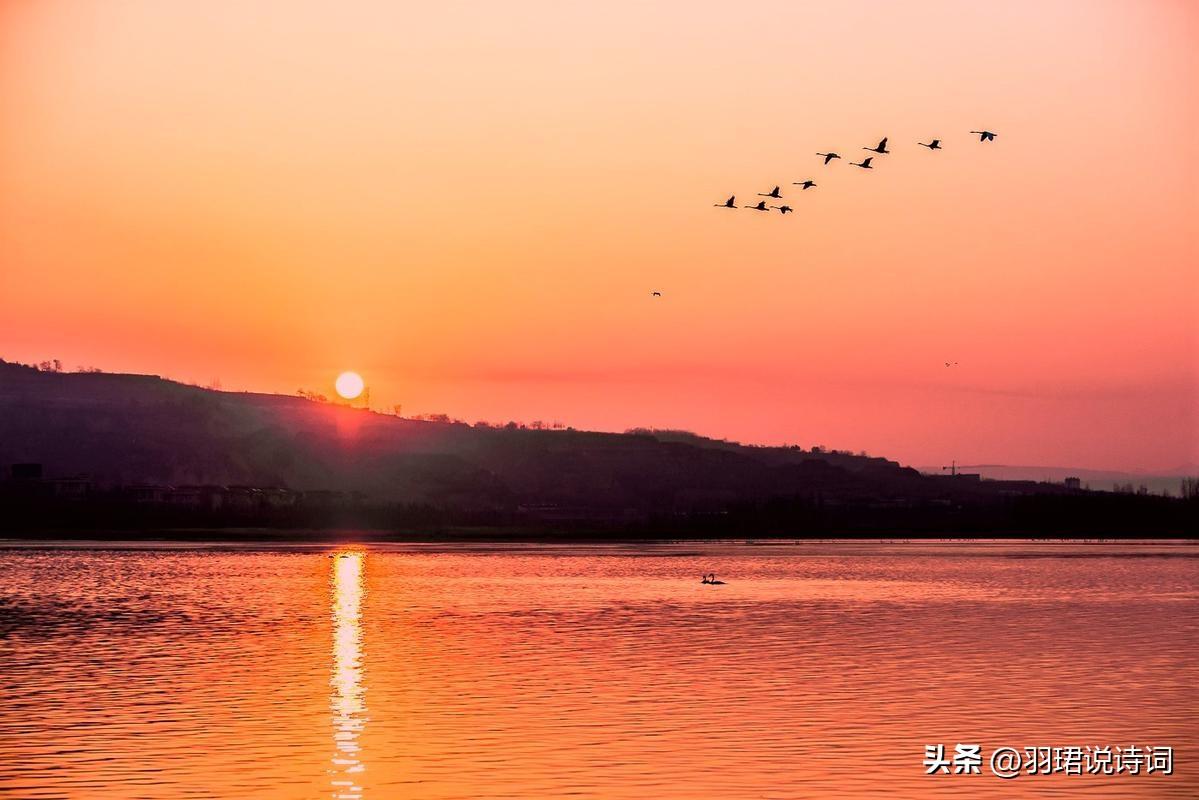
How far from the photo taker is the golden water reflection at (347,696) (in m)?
34.8

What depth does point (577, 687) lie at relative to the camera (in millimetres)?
49781

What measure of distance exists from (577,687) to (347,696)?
273 inches

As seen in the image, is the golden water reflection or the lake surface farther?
the lake surface

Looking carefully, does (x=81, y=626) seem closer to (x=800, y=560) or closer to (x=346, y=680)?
(x=346, y=680)

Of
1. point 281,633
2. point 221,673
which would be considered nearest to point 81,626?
point 281,633

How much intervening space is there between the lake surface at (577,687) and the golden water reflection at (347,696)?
0.47 ft

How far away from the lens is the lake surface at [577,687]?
35.1 m

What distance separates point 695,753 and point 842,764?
356 cm

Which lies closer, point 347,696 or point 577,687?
point 347,696

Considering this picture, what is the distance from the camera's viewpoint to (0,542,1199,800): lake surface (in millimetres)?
35094

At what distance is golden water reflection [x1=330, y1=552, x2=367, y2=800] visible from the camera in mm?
34781

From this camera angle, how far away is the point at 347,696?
48125 mm

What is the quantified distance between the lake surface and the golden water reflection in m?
0.14

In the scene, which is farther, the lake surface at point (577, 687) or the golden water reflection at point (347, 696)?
the lake surface at point (577, 687)
